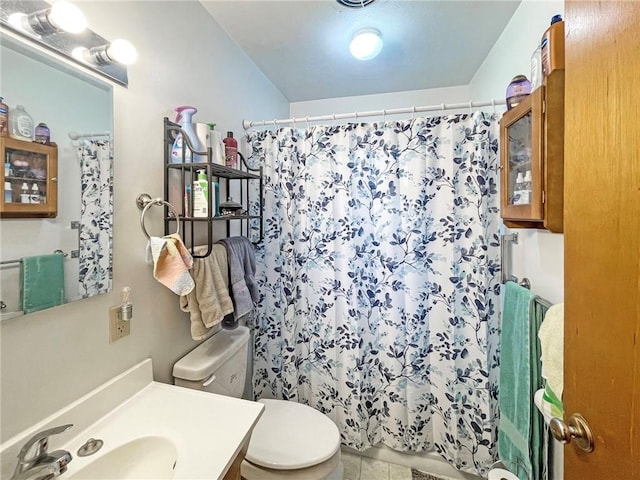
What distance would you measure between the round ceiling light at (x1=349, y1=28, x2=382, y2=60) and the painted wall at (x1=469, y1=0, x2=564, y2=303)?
0.66 meters

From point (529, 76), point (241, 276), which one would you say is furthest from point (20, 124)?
point (529, 76)

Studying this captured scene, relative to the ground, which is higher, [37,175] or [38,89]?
[38,89]

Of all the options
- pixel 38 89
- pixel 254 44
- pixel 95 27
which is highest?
pixel 254 44

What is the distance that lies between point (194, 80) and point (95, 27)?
0.46 metres

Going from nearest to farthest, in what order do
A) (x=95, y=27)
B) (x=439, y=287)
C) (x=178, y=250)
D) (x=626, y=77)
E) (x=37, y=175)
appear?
(x=626, y=77) < (x=37, y=175) < (x=95, y=27) < (x=178, y=250) < (x=439, y=287)

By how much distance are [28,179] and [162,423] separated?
761mm

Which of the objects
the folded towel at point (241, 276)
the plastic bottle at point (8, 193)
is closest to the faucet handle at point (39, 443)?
the plastic bottle at point (8, 193)

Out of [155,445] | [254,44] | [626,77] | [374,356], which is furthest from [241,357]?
[254,44]

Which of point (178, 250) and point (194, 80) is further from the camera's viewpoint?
point (194, 80)

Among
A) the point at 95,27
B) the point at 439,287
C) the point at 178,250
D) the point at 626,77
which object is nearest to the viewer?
the point at 626,77

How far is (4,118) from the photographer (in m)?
0.64

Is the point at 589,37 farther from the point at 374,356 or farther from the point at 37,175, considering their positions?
the point at 374,356

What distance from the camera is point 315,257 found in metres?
Result: 1.66

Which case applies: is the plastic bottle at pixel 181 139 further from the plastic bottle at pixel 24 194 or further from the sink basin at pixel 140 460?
the sink basin at pixel 140 460
